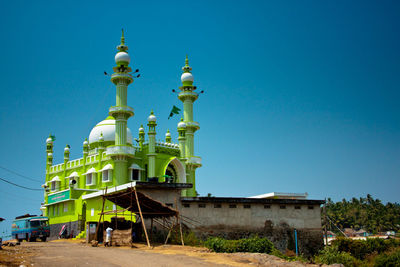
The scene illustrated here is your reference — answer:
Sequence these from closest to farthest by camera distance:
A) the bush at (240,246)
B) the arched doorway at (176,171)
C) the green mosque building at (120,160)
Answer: the bush at (240,246) < the green mosque building at (120,160) < the arched doorway at (176,171)

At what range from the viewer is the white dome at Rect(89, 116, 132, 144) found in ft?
159

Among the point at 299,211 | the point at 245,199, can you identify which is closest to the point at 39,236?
the point at 245,199

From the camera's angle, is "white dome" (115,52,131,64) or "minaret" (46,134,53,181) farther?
"minaret" (46,134,53,181)

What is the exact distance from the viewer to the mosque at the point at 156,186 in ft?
92.8

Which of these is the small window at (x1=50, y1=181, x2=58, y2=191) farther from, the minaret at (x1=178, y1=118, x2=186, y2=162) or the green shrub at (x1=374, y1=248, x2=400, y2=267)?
the green shrub at (x1=374, y1=248, x2=400, y2=267)

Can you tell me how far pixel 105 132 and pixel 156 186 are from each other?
23.5 meters

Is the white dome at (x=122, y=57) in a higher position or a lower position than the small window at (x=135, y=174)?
higher

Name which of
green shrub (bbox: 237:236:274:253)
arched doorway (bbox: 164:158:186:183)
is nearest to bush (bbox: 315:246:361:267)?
green shrub (bbox: 237:236:274:253)

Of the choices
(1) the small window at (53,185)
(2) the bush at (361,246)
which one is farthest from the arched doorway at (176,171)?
(2) the bush at (361,246)

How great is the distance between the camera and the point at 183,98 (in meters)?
50.8

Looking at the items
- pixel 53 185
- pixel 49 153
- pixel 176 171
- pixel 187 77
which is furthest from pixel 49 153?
pixel 187 77

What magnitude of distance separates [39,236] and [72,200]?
6.77 meters

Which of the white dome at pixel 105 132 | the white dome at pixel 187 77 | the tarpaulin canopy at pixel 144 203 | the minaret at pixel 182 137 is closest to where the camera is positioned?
the tarpaulin canopy at pixel 144 203

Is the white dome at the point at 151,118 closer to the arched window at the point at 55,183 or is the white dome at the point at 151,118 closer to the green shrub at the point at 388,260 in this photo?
the arched window at the point at 55,183
